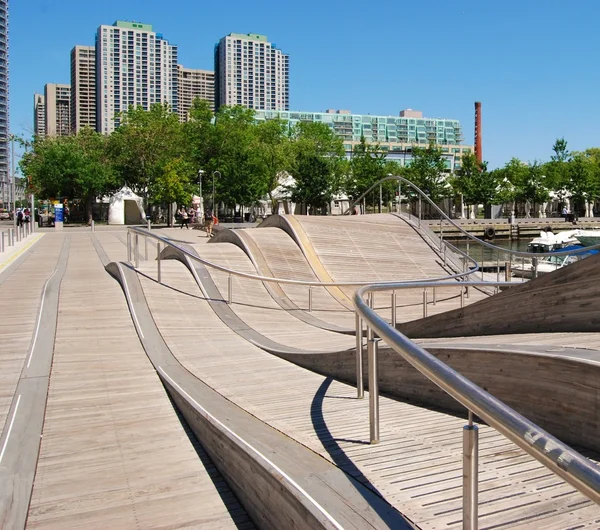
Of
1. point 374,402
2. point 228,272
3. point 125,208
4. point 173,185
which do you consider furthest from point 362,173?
point 374,402

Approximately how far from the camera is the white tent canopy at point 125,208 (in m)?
54.2

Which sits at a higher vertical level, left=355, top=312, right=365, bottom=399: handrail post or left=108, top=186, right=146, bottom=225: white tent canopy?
left=108, top=186, right=146, bottom=225: white tent canopy

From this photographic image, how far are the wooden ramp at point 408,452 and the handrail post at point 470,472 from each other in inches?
14.2

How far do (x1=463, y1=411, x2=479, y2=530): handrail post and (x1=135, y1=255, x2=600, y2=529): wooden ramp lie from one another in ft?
1.18

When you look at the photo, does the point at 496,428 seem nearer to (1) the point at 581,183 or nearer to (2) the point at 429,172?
(2) the point at 429,172

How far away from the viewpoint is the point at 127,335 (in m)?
9.13

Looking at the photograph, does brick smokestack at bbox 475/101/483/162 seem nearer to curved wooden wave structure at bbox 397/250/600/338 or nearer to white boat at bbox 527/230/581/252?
white boat at bbox 527/230/581/252

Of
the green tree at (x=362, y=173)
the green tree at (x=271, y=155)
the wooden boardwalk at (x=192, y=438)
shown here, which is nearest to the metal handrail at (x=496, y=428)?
the wooden boardwalk at (x=192, y=438)

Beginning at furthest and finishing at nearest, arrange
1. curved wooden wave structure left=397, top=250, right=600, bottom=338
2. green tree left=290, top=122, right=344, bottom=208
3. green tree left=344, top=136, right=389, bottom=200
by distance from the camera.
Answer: green tree left=344, top=136, right=389, bottom=200
green tree left=290, top=122, right=344, bottom=208
curved wooden wave structure left=397, top=250, right=600, bottom=338

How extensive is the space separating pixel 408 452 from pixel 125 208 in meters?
54.2

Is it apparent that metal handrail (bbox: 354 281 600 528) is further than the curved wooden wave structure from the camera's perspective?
No

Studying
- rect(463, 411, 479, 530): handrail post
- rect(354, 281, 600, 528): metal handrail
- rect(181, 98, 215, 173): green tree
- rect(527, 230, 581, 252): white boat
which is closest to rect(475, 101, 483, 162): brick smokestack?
rect(181, 98, 215, 173): green tree

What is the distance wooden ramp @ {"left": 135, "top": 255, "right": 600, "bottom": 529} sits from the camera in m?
2.87

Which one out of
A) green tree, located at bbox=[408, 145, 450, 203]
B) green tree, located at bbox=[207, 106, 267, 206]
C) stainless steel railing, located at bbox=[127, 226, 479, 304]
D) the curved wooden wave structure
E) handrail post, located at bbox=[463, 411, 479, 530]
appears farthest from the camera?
green tree, located at bbox=[408, 145, 450, 203]
